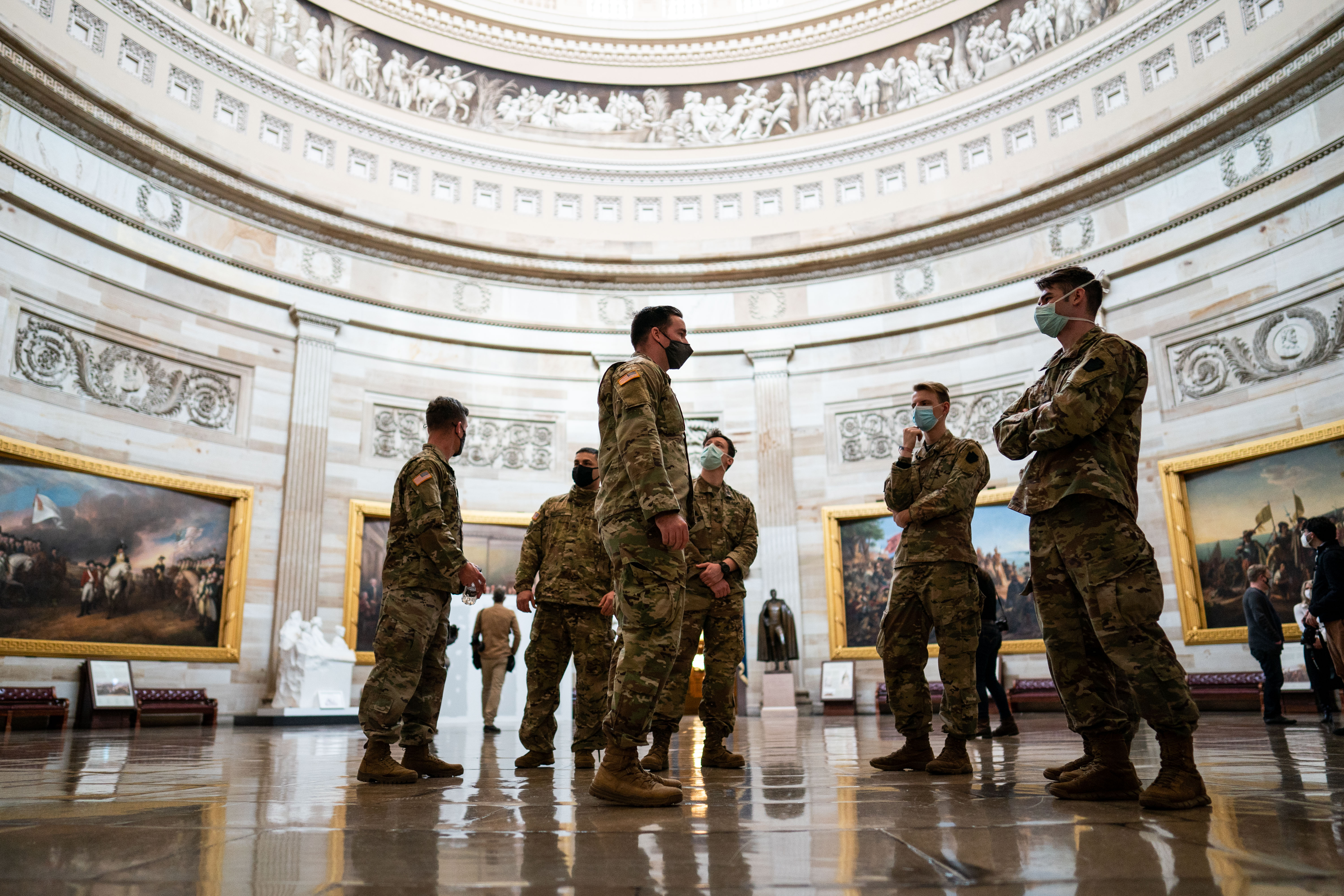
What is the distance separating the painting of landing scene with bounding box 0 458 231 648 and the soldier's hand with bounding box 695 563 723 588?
10.4m

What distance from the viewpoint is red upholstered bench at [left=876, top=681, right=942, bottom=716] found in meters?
13.2

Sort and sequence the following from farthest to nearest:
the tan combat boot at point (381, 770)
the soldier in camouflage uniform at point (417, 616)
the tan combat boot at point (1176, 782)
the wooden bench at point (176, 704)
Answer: the wooden bench at point (176, 704), the soldier in camouflage uniform at point (417, 616), the tan combat boot at point (381, 770), the tan combat boot at point (1176, 782)

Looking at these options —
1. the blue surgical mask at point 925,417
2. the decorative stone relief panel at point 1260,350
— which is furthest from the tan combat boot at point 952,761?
the decorative stone relief panel at point 1260,350

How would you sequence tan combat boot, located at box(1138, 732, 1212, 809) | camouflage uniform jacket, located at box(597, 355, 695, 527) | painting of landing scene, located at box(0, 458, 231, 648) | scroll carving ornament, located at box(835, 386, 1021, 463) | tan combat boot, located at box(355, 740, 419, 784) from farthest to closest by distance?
scroll carving ornament, located at box(835, 386, 1021, 463) → painting of landing scene, located at box(0, 458, 231, 648) → tan combat boot, located at box(355, 740, 419, 784) → camouflage uniform jacket, located at box(597, 355, 695, 527) → tan combat boot, located at box(1138, 732, 1212, 809)

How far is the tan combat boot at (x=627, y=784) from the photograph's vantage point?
325 cm

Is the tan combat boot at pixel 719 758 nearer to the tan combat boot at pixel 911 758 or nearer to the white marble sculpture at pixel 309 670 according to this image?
the tan combat boot at pixel 911 758

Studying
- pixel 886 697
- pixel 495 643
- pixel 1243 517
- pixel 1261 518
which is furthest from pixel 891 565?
pixel 495 643

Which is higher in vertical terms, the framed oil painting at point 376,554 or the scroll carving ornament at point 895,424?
the scroll carving ornament at point 895,424

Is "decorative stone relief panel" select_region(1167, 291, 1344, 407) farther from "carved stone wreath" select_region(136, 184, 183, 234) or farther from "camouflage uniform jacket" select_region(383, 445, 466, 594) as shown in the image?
"carved stone wreath" select_region(136, 184, 183, 234)

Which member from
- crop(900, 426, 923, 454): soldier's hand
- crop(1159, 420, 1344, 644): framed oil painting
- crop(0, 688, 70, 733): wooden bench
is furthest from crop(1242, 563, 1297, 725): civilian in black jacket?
crop(0, 688, 70, 733): wooden bench

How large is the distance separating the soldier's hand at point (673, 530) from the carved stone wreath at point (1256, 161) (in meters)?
12.7

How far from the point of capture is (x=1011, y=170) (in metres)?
15.7

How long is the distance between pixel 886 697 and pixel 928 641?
29.3ft

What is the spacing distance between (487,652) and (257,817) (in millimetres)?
7482
